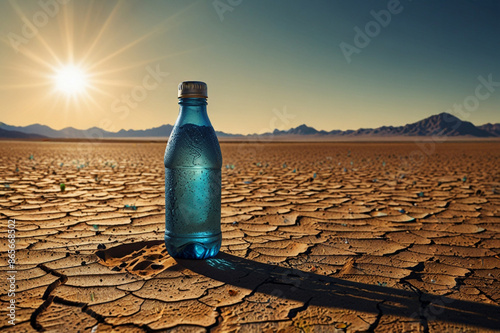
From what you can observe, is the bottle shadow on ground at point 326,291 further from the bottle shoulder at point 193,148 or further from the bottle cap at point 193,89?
the bottle cap at point 193,89

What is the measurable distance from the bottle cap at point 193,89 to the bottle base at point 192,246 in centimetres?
76

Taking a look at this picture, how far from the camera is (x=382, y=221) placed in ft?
10.2

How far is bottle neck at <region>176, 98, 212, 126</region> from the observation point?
1.86 m

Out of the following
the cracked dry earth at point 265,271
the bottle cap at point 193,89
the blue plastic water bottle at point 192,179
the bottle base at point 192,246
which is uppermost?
the bottle cap at point 193,89

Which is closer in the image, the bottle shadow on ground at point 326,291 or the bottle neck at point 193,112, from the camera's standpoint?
the bottle shadow on ground at point 326,291

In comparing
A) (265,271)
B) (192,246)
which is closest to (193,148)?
(192,246)

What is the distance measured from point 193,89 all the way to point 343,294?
1.24 metres

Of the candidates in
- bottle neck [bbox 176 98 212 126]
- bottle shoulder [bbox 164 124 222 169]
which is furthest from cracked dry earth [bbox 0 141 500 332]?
bottle neck [bbox 176 98 212 126]

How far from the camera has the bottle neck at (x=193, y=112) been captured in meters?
1.86

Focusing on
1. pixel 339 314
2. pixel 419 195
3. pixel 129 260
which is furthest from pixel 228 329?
pixel 419 195

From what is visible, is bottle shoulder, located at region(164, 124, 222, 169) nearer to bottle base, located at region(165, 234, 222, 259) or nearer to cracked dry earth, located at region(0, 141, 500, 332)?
bottle base, located at region(165, 234, 222, 259)

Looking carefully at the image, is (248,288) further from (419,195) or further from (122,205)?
(419,195)

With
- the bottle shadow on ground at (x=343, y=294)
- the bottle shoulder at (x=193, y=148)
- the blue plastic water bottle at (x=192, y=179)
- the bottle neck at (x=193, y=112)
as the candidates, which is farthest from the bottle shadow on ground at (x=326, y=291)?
the bottle neck at (x=193, y=112)

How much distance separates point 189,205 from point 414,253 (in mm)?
1461
